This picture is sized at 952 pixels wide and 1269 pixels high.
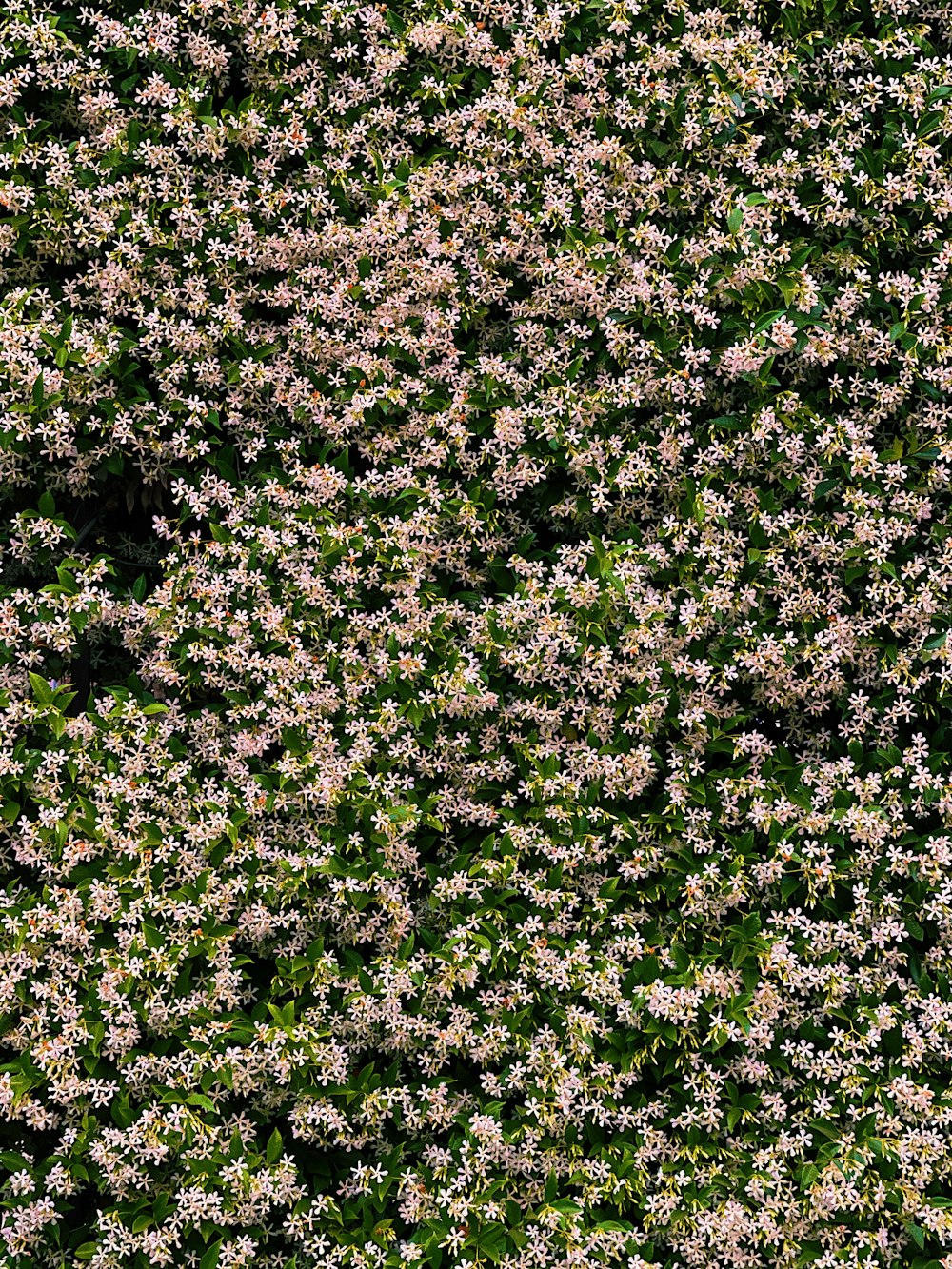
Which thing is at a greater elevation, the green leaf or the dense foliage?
the dense foliage

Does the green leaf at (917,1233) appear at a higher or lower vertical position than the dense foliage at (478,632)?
lower

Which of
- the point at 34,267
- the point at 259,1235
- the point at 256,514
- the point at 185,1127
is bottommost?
the point at 259,1235

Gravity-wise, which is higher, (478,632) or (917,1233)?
(478,632)

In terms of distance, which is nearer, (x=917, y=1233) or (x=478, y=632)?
(x=917, y=1233)

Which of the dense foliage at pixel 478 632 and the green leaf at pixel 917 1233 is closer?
the green leaf at pixel 917 1233

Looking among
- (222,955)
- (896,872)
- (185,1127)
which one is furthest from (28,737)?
(896,872)

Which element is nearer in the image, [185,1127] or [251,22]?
[185,1127]

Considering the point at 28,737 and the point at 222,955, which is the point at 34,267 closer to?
the point at 28,737

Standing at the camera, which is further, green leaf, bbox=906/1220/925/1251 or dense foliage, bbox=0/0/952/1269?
dense foliage, bbox=0/0/952/1269
